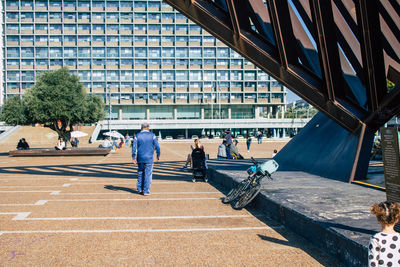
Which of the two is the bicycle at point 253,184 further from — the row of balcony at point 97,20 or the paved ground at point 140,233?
the row of balcony at point 97,20

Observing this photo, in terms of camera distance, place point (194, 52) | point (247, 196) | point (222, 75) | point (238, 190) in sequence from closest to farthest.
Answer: point (247, 196)
point (238, 190)
point (194, 52)
point (222, 75)

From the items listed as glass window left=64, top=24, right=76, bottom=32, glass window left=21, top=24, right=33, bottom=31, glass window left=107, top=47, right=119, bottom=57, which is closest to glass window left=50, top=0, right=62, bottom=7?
glass window left=64, top=24, right=76, bottom=32

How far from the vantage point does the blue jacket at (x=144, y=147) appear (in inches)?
369

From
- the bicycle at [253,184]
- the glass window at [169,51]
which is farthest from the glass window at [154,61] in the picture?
the bicycle at [253,184]

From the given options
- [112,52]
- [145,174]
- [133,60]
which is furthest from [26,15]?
[145,174]

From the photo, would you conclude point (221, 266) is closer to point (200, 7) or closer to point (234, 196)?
point (234, 196)

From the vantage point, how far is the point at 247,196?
7512mm

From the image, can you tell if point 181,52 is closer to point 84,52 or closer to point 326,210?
point 84,52

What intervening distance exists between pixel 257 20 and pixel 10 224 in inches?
304

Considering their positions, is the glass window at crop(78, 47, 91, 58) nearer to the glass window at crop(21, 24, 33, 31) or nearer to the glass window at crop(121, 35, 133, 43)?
the glass window at crop(121, 35, 133, 43)

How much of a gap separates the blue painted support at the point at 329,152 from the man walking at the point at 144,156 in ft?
15.4

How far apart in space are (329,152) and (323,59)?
297 centimetres

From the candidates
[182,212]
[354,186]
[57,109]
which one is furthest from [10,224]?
[57,109]

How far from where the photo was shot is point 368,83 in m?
9.02
